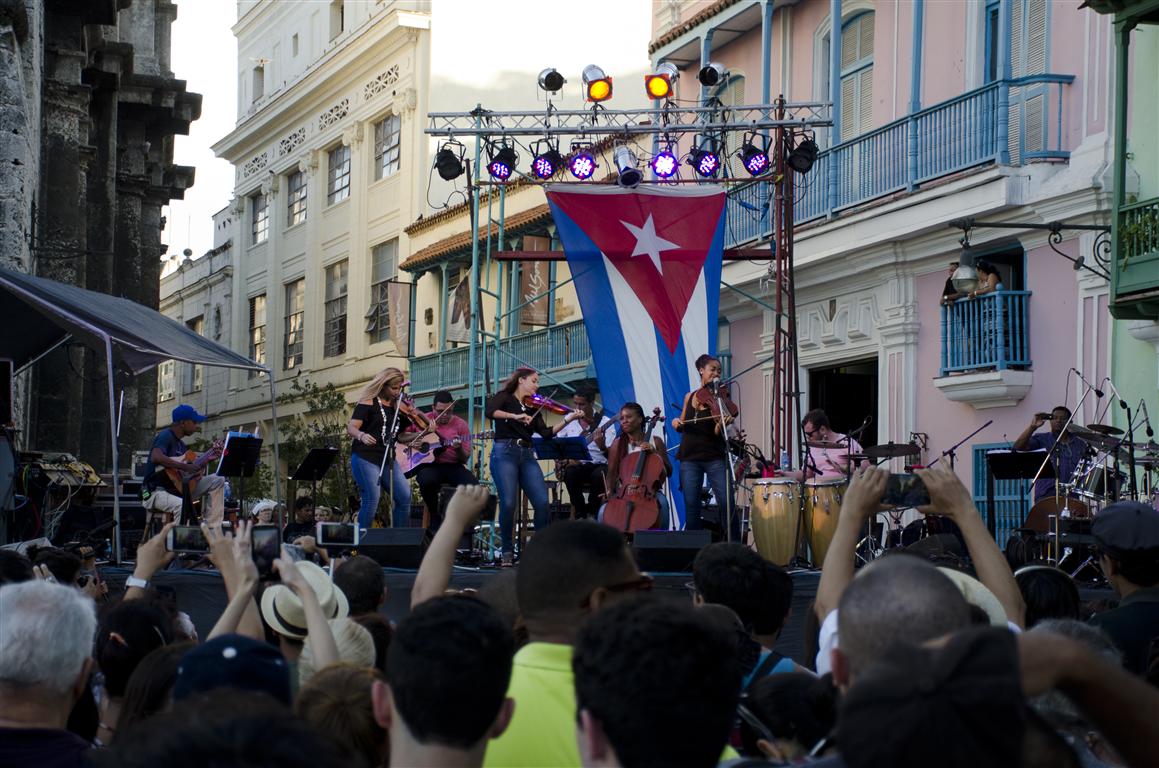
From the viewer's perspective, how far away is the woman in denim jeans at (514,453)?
13.8 m

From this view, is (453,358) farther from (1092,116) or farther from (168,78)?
(1092,116)

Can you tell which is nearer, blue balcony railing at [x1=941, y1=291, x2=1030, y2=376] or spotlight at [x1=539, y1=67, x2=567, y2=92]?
spotlight at [x1=539, y1=67, x2=567, y2=92]

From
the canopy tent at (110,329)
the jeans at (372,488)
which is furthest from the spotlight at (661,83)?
the canopy tent at (110,329)

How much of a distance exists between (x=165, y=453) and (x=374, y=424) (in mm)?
2038

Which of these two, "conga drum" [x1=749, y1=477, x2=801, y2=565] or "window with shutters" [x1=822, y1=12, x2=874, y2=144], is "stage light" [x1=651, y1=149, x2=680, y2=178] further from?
"conga drum" [x1=749, y1=477, x2=801, y2=565]

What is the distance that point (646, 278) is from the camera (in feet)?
56.5

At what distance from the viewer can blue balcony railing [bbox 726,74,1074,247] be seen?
703 inches

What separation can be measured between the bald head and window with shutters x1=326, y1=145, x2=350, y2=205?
36766 millimetres

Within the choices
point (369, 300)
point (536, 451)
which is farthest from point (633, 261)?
point (369, 300)

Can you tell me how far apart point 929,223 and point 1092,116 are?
2459 mm

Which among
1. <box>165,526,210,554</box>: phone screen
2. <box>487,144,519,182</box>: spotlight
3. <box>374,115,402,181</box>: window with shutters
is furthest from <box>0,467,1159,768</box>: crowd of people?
<box>374,115,402,181</box>: window with shutters

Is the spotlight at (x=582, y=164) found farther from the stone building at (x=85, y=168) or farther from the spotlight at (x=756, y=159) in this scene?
the stone building at (x=85, y=168)

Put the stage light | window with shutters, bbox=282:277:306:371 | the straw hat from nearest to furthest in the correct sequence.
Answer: the straw hat
the stage light
window with shutters, bbox=282:277:306:371

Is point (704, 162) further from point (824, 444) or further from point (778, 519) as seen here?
point (778, 519)
